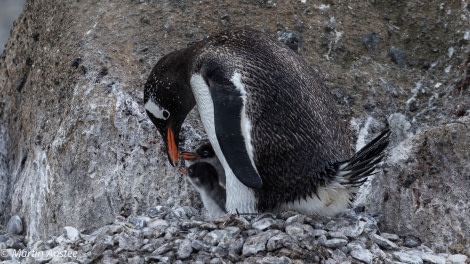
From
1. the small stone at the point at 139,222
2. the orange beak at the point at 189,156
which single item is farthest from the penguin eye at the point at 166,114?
the small stone at the point at 139,222

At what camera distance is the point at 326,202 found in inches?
162

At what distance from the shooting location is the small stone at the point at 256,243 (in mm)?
3658

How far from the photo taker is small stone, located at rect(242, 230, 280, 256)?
144 inches

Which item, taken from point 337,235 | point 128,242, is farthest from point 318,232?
point 128,242

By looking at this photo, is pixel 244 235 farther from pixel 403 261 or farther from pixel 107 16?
pixel 107 16

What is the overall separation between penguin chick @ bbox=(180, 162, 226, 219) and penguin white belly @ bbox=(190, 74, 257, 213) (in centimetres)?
28

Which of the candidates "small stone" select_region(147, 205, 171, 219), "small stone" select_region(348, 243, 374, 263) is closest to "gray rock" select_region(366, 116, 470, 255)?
"small stone" select_region(348, 243, 374, 263)

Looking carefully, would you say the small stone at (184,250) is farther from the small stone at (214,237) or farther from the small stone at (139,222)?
the small stone at (139,222)

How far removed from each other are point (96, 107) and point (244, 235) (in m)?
2.06

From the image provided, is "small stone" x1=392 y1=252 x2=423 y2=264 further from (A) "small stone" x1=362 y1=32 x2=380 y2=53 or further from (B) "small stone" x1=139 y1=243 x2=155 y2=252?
(A) "small stone" x1=362 y1=32 x2=380 y2=53

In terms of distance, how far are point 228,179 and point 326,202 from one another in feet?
1.88

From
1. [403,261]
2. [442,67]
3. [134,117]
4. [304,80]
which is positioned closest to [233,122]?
[304,80]

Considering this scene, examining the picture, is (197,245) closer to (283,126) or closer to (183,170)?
(283,126)

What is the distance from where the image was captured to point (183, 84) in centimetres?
471
